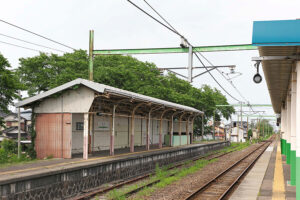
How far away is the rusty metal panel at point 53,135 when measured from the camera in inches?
607

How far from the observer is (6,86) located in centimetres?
1661

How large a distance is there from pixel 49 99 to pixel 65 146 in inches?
96.4

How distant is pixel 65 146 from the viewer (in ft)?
50.5

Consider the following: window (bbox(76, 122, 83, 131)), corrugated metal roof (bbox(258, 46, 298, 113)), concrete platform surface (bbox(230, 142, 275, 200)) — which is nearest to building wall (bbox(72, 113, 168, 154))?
window (bbox(76, 122, 83, 131))

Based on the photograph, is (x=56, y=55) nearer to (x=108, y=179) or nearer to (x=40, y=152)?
(x=40, y=152)

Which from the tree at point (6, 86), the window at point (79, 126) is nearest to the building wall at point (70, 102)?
the tree at point (6, 86)

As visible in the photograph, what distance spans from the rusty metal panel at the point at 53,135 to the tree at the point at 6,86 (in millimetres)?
2043

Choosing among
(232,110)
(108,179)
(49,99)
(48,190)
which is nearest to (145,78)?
(49,99)

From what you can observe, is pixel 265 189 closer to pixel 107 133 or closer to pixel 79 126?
pixel 79 126

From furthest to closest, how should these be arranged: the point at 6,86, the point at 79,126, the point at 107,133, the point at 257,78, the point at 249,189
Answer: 1. the point at 107,133
2. the point at 79,126
3. the point at 6,86
4. the point at 249,189
5. the point at 257,78

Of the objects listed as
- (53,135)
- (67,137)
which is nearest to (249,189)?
(67,137)

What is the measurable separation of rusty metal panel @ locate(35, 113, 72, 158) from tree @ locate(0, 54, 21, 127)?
2.04 metres

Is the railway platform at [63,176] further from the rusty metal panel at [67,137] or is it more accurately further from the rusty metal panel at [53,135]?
the rusty metal panel at [53,135]

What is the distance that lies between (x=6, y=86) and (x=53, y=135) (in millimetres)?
3667
